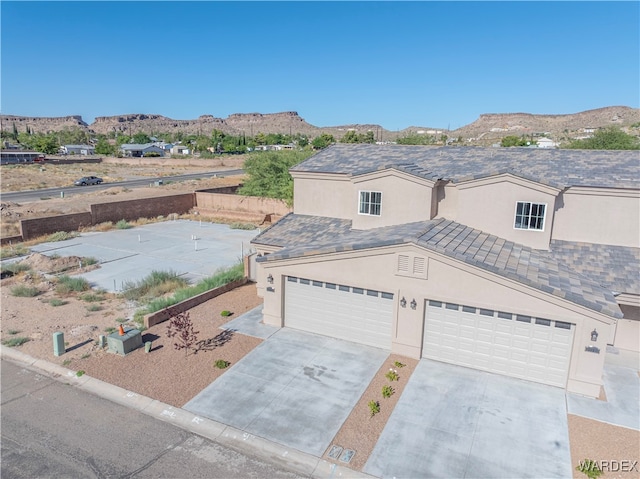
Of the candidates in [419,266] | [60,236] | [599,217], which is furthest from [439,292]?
[60,236]

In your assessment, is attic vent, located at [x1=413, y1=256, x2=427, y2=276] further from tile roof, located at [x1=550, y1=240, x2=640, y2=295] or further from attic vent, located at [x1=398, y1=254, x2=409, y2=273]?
tile roof, located at [x1=550, y1=240, x2=640, y2=295]

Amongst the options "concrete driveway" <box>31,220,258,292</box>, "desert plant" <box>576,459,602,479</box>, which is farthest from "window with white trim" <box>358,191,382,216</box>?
"desert plant" <box>576,459,602,479</box>

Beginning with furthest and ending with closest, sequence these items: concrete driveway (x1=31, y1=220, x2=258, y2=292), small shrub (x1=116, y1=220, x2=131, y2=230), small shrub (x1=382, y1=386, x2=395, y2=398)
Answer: small shrub (x1=116, y1=220, x2=131, y2=230)
concrete driveway (x1=31, y1=220, x2=258, y2=292)
small shrub (x1=382, y1=386, x2=395, y2=398)

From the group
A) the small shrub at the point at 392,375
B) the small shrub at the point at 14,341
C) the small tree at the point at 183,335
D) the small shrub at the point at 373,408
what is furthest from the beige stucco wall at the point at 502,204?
the small shrub at the point at 14,341

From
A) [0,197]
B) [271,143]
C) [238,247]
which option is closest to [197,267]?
[238,247]

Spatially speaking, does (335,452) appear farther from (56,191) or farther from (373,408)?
→ (56,191)

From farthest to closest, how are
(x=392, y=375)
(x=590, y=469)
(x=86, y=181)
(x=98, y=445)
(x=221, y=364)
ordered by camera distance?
1. (x=86, y=181)
2. (x=221, y=364)
3. (x=392, y=375)
4. (x=98, y=445)
5. (x=590, y=469)
